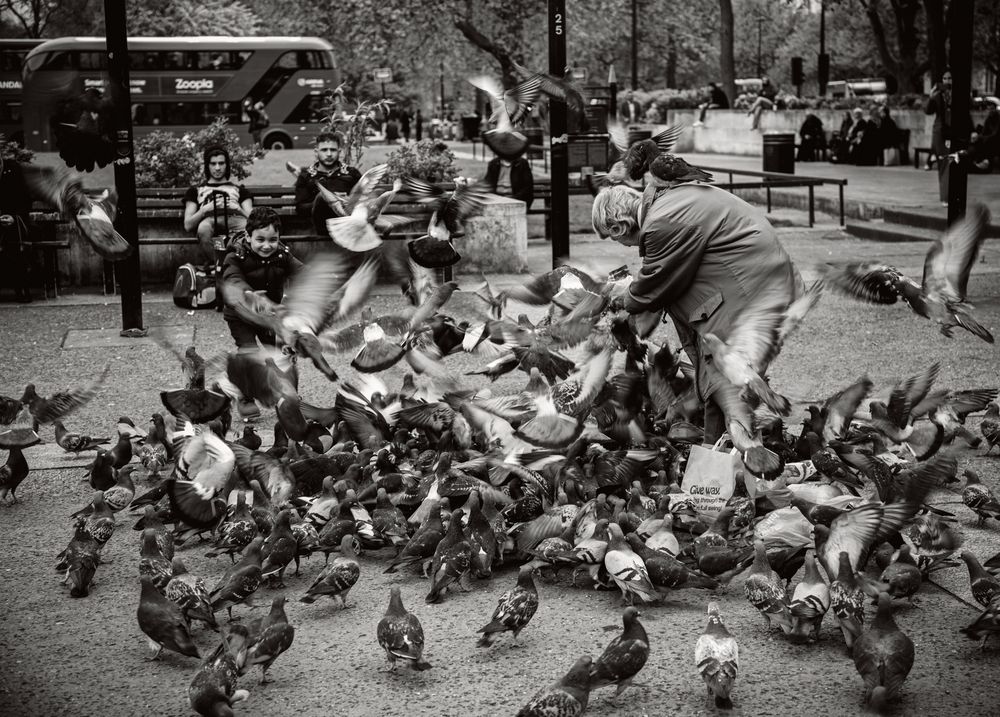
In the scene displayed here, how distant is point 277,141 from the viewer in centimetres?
4231

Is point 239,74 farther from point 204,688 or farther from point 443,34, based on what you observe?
point 204,688

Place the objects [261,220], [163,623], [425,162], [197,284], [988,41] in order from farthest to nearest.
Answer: [988,41]
[425,162]
[197,284]
[261,220]
[163,623]

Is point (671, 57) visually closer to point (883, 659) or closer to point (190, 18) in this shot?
point (190, 18)

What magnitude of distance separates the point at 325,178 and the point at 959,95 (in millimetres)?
6462

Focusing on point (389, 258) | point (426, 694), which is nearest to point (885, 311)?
point (389, 258)

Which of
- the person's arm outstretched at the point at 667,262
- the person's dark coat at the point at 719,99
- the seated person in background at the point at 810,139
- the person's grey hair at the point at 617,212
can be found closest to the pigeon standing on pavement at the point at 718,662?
the person's arm outstretched at the point at 667,262

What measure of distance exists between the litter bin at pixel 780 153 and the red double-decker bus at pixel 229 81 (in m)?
17.0

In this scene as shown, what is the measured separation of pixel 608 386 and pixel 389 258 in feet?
21.3

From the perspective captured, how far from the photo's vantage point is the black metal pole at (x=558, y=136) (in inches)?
410

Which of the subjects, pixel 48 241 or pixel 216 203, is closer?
pixel 216 203

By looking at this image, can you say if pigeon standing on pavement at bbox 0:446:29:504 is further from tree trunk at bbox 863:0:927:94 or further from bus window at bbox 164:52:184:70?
bus window at bbox 164:52:184:70

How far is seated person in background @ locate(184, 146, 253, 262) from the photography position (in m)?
10.4

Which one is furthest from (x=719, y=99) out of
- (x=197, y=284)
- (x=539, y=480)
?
(x=539, y=480)

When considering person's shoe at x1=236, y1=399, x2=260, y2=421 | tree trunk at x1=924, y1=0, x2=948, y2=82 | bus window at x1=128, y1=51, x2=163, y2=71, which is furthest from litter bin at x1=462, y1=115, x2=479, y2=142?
person's shoe at x1=236, y1=399, x2=260, y2=421
